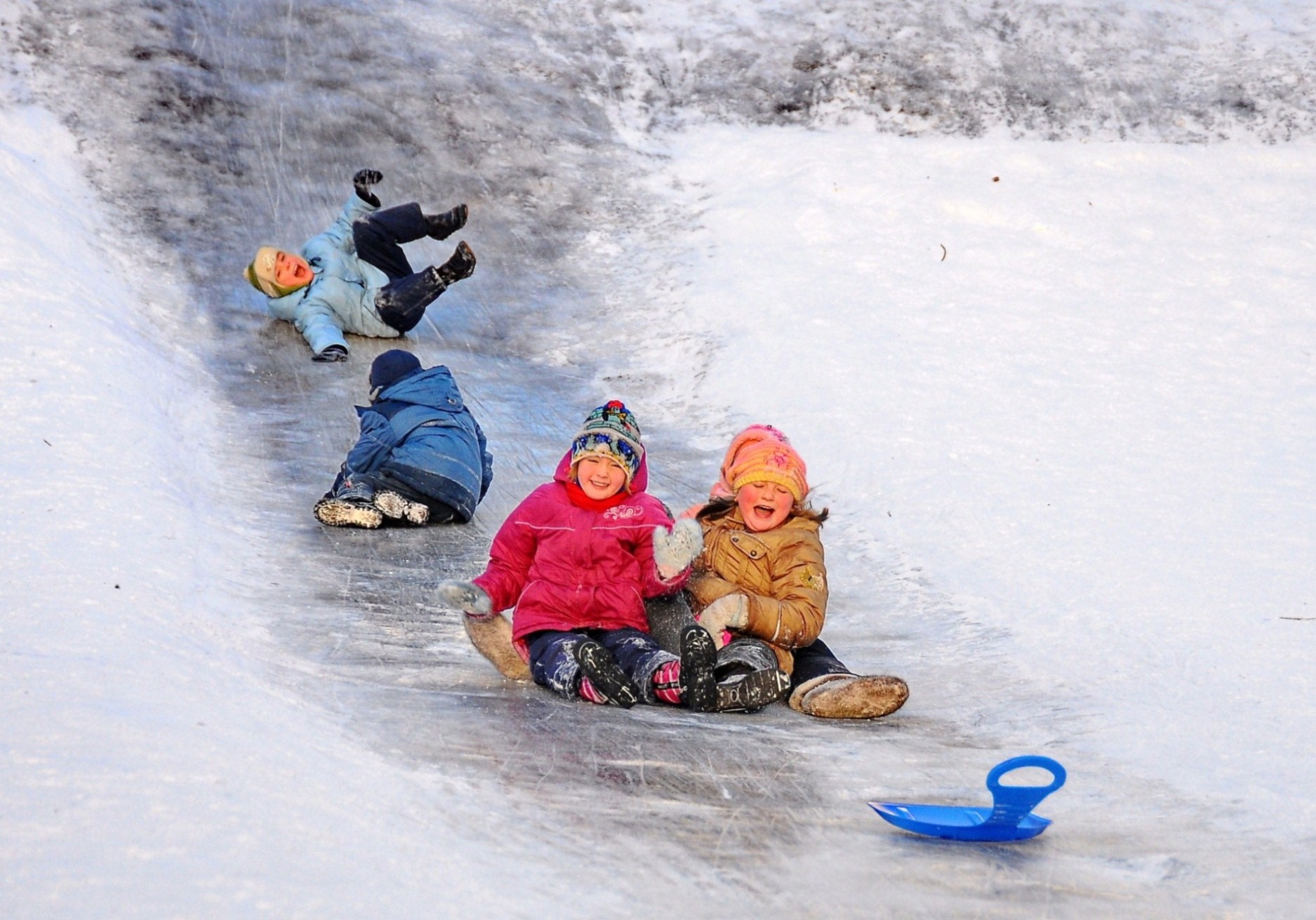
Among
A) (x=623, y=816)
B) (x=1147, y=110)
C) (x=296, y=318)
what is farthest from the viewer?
(x=1147, y=110)

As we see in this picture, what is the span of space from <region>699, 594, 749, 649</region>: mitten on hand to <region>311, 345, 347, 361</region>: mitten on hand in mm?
4298

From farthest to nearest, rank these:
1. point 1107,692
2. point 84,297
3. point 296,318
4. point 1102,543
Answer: point 296,318 → point 84,297 → point 1102,543 → point 1107,692

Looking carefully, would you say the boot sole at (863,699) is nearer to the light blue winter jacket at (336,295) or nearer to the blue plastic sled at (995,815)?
the blue plastic sled at (995,815)

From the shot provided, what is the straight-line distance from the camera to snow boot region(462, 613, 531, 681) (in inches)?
164

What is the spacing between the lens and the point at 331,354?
311 inches

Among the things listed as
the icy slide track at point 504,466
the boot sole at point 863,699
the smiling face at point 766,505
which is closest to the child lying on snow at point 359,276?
the icy slide track at point 504,466

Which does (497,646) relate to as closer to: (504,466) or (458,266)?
Result: (504,466)

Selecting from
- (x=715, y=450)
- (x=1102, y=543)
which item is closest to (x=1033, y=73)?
(x=715, y=450)

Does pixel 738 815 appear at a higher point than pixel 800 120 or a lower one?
lower

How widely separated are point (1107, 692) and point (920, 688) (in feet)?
1.94

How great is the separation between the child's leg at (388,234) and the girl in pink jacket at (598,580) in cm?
428

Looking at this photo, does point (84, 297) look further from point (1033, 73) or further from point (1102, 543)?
point (1033, 73)

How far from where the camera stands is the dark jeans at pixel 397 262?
815 cm

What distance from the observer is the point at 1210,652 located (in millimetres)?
4586
